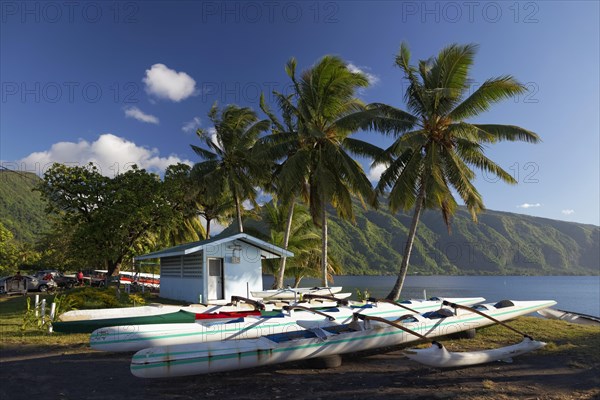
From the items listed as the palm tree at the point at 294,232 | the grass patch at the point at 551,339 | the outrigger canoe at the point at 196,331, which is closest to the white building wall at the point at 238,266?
the outrigger canoe at the point at 196,331

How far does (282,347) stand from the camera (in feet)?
24.8

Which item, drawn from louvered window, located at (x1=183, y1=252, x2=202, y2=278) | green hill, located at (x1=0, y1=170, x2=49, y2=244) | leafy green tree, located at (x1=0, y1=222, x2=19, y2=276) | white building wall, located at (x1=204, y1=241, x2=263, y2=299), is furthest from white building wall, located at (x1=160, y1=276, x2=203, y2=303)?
green hill, located at (x1=0, y1=170, x2=49, y2=244)

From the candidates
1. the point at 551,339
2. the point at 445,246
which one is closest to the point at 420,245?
the point at 445,246

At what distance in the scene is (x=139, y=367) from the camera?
6457 mm

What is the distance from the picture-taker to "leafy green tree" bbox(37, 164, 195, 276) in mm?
20667

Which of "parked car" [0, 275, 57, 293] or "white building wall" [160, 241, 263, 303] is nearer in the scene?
"white building wall" [160, 241, 263, 303]

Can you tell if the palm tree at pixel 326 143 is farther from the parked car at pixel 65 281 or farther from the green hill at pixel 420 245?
the green hill at pixel 420 245

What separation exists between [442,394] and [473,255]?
204m

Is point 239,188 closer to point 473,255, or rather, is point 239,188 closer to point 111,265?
point 111,265

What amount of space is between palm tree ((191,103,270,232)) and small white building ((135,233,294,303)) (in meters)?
6.71

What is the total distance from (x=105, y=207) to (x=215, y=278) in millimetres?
7645

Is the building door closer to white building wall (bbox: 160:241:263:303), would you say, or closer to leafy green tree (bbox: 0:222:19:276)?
white building wall (bbox: 160:241:263:303)

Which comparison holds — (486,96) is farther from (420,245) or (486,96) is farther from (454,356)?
(420,245)

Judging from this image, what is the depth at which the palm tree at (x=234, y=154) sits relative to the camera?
1004 inches
